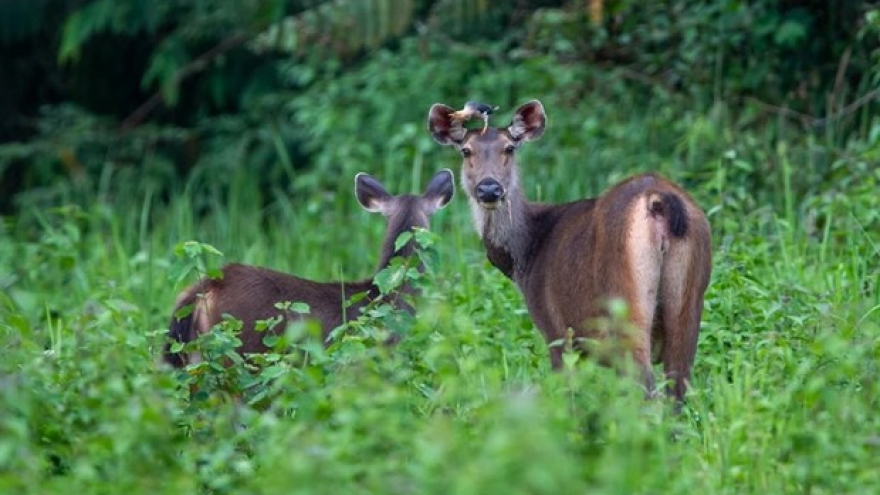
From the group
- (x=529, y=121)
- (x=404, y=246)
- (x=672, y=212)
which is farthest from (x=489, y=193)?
(x=672, y=212)

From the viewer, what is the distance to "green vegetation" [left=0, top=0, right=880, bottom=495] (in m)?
5.18

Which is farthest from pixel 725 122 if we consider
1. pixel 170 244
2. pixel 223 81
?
pixel 223 81

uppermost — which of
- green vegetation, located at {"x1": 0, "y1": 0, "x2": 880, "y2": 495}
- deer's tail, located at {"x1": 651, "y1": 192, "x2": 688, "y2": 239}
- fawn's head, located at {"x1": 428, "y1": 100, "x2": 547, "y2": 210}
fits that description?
deer's tail, located at {"x1": 651, "y1": 192, "x2": 688, "y2": 239}

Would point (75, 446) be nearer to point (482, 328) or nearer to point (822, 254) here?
point (482, 328)

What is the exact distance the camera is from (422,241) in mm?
6586

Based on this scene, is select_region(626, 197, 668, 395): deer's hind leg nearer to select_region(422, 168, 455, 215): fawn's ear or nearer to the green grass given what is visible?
the green grass

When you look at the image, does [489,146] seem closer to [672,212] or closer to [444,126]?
[444,126]

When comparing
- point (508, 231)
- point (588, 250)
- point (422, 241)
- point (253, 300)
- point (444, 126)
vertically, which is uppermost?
point (422, 241)

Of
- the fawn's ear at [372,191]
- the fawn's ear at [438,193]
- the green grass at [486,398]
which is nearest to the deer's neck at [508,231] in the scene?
the green grass at [486,398]

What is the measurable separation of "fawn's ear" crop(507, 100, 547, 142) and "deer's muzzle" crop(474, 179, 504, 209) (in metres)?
0.52

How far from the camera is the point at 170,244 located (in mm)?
11500

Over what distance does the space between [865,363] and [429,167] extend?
6.10 metres

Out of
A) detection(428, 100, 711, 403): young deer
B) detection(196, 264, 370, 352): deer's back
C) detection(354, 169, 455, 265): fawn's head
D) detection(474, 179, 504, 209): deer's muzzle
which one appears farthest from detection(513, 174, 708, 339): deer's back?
detection(196, 264, 370, 352): deer's back

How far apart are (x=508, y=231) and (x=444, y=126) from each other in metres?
0.84
